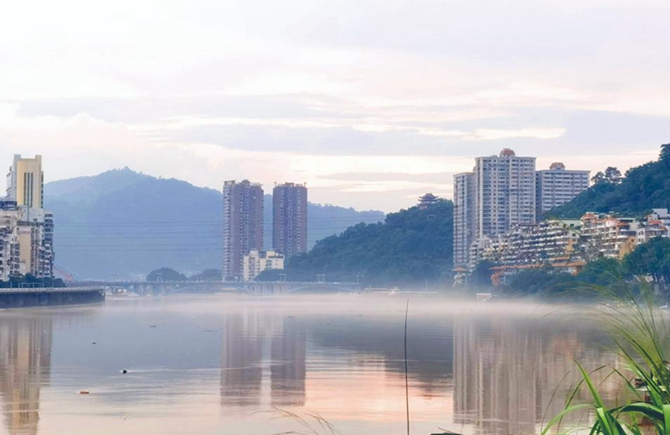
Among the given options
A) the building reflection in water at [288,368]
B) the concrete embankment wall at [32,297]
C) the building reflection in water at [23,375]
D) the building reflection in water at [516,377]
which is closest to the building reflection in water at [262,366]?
the building reflection in water at [288,368]

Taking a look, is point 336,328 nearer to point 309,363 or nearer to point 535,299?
point 309,363

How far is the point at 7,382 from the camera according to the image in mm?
41125

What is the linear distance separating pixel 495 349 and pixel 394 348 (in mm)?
5429

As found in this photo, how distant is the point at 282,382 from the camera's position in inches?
1656

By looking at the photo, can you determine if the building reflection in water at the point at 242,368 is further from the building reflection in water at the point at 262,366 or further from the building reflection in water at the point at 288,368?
the building reflection in water at the point at 288,368

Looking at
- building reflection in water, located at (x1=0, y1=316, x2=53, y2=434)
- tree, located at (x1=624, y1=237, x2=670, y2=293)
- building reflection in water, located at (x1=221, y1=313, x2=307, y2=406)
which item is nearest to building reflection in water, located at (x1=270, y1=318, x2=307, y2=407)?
building reflection in water, located at (x1=221, y1=313, x2=307, y2=406)

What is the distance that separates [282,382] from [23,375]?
29.5 ft

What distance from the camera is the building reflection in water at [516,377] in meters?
31.2

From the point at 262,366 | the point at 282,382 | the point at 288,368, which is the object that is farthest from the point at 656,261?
the point at 282,382

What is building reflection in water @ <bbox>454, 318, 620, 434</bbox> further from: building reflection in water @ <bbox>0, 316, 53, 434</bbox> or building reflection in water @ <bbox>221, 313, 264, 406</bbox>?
building reflection in water @ <bbox>0, 316, 53, 434</bbox>

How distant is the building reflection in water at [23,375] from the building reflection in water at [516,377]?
10.1 meters

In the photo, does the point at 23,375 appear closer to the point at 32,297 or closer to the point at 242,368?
the point at 242,368

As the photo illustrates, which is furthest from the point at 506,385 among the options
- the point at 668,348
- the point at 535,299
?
the point at 535,299

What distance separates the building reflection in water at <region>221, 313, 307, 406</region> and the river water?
0.06 m
